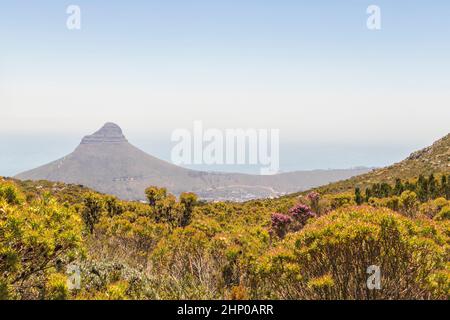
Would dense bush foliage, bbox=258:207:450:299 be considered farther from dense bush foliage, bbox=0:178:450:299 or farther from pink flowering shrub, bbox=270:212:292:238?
pink flowering shrub, bbox=270:212:292:238

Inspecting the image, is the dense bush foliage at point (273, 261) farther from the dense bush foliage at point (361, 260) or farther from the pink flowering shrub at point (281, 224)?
the pink flowering shrub at point (281, 224)

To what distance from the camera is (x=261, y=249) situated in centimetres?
1352

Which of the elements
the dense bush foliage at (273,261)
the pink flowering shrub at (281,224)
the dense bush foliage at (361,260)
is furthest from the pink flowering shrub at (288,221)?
the dense bush foliage at (361,260)

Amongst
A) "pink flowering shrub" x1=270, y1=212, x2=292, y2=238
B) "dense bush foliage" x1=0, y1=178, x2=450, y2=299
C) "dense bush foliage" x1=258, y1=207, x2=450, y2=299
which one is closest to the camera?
"dense bush foliage" x1=0, y1=178, x2=450, y2=299

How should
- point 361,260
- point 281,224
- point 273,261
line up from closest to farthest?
point 361,260 < point 273,261 < point 281,224

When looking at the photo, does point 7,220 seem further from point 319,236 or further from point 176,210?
point 176,210

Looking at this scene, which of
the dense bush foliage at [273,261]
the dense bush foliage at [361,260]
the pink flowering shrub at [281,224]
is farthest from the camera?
the pink flowering shrub at [281,224]

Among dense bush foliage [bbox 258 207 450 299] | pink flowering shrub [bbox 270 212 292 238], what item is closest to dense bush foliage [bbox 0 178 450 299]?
dense bush foliage [bbox 258 207 450 299]

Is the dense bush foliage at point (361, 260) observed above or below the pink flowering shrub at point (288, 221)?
above

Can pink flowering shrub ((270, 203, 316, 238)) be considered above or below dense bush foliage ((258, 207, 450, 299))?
below

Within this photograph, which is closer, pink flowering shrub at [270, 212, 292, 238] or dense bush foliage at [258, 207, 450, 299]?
dense bush foliage at [258, 207, 450, 299]

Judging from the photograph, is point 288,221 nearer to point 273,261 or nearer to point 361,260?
point 273,261

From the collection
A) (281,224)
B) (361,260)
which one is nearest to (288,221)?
(281,224)
